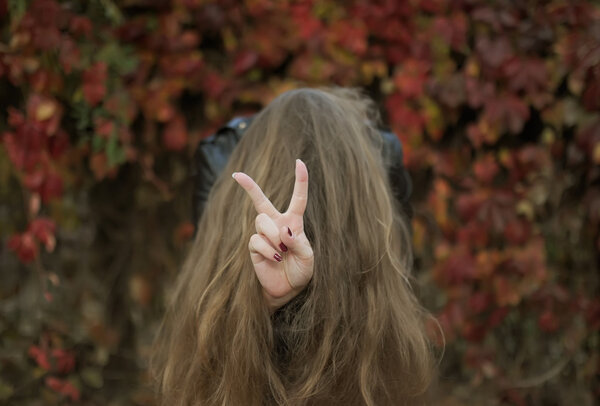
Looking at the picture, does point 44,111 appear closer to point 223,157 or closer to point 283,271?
point 223,157

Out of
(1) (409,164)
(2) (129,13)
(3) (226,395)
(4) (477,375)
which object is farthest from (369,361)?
(2) (129,13)

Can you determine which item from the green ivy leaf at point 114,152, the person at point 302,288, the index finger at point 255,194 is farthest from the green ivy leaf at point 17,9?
the index finger at point 255,194

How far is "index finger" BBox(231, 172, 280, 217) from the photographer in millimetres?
987

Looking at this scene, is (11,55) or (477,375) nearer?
(11,55)

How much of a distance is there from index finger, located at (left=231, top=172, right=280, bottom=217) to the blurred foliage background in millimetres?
1108

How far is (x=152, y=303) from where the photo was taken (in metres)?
2.30

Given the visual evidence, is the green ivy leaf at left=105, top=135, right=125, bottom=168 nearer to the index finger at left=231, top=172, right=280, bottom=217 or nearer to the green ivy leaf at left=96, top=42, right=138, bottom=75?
the green ivy leaf at left=96, top=42, right=138, bottom=75

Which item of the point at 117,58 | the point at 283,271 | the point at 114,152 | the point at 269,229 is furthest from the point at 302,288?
the point at 117,58

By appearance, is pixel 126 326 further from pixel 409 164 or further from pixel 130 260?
pixel 409 164

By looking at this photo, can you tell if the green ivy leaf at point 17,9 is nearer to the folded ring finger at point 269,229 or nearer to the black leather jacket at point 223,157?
the black leather jacket at point 223,157

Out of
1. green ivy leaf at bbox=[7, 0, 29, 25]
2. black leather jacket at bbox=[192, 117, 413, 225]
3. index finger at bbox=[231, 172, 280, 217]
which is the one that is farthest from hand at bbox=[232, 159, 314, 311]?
green ivy leaf at bbox=[7, 0, 29, 25]

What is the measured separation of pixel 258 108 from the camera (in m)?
2.21

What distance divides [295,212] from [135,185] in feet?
4.61

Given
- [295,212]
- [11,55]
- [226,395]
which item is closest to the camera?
[295,212]
